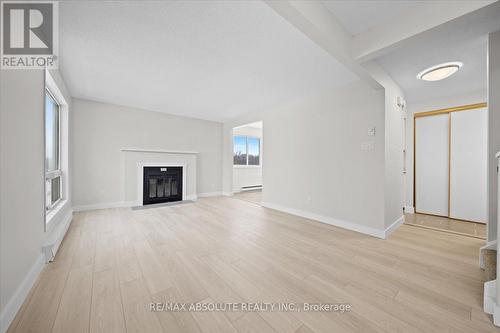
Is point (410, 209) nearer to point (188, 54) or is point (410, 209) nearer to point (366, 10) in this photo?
point (366, 10)

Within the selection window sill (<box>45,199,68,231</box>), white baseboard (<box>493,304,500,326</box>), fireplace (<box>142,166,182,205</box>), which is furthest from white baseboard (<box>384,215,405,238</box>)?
fireplace (<box>142,166,182,205</box>)

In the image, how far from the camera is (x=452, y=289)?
5.03ft

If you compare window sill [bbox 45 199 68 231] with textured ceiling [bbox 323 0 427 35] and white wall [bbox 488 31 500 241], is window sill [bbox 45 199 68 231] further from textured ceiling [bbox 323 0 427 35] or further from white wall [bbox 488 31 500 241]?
white wall [bbox 488 31 500 241]

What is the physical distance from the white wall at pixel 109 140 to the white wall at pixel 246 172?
2180 millimetres

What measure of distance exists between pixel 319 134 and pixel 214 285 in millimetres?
3004

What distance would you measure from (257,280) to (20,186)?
6.84ft

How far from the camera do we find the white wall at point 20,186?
1207 millimetres

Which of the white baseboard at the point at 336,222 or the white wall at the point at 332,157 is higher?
the white wall at the point at 332,157

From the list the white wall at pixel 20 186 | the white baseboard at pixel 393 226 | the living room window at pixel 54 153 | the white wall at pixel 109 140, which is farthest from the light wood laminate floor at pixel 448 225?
the living room window at pixel 54 153

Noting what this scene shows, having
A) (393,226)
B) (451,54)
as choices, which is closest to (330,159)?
(393,226)

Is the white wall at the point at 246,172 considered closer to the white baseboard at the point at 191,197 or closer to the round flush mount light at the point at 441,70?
the white baseboard at the point at 191,197

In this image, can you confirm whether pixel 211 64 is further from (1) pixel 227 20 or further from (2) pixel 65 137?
(2) pixel 65 137

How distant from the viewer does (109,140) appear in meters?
4.29

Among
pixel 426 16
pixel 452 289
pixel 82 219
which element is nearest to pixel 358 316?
pixel 452 289
